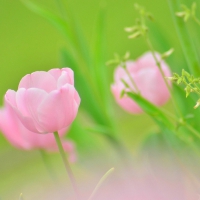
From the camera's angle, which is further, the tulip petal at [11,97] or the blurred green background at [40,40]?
the blurred green background at [40,40]

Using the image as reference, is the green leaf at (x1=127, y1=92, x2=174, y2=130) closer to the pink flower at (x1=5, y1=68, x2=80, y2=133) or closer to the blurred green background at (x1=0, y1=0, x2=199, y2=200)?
the pink flower at (x1=5, y1=68, x2=80, y2=133)

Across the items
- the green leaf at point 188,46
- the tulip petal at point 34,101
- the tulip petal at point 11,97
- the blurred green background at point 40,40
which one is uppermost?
the tulip petal at point 11,97

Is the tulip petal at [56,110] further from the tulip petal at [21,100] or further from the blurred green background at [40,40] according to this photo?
the blurred green background at [40,40]

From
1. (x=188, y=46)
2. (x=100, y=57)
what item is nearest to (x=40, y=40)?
(x=100, y=57)

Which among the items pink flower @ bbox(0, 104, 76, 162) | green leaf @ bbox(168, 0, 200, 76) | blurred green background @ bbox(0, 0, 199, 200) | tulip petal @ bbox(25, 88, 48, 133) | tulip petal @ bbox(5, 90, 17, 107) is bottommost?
blurred green background @ bbox(0, 0, 199, 200)

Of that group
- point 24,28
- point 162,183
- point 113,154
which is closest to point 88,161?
point 113,154

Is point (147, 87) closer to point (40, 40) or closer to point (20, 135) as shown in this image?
point (20, 135)

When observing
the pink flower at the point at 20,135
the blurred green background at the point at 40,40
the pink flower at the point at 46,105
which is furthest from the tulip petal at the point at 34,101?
the blurred green background at the point at 40,40

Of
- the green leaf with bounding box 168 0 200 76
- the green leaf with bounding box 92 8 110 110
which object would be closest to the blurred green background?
the green leaf with bounding box 92 8 110 110

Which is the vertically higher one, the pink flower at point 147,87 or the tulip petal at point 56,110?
the tulip petal at point 56,110
